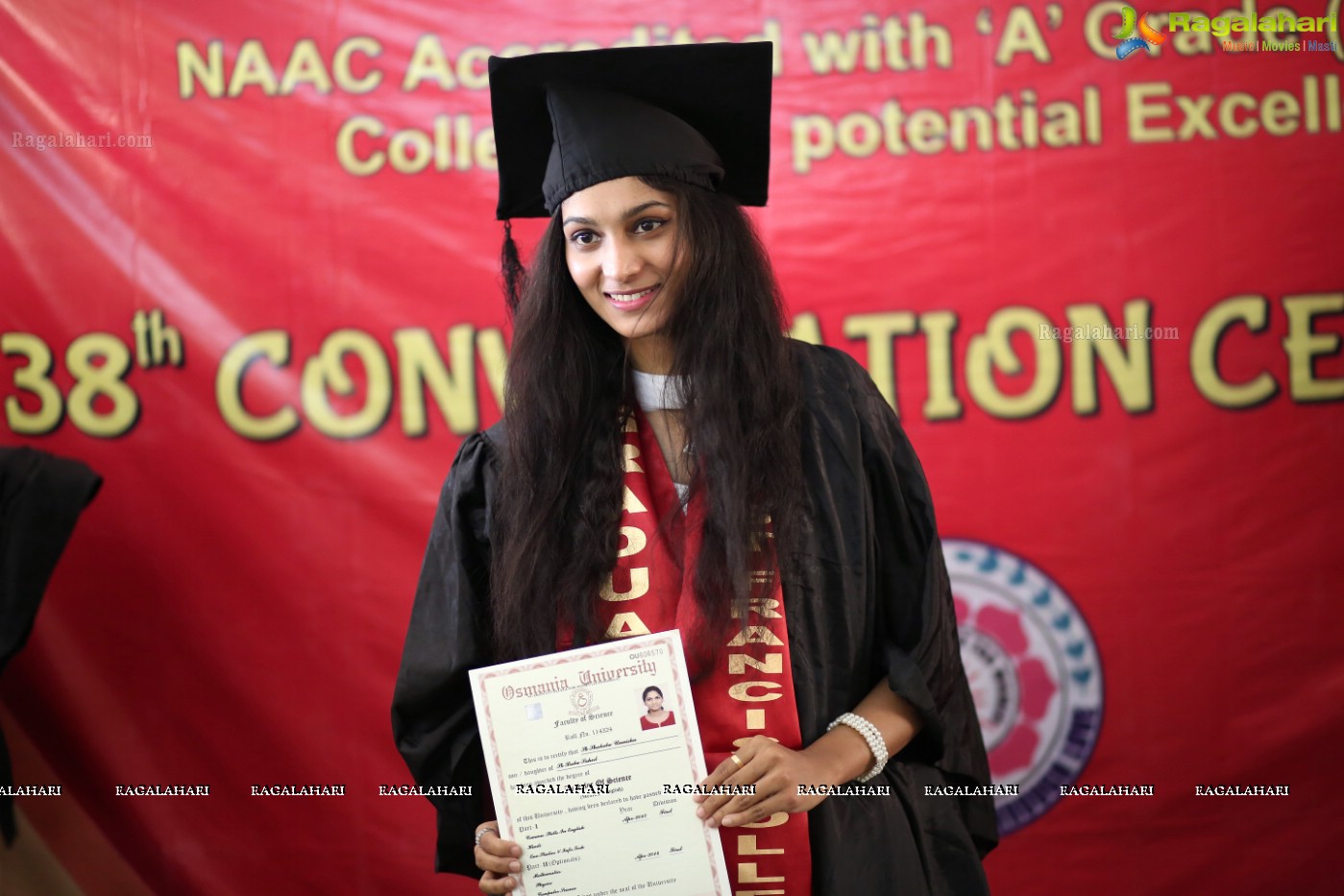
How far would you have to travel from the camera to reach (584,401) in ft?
6.36

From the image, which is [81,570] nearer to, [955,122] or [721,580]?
[721,580]

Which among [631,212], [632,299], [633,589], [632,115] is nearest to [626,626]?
[633,589]

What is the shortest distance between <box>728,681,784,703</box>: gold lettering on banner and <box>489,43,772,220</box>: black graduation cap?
79cm

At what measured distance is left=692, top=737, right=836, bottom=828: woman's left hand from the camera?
163 cm

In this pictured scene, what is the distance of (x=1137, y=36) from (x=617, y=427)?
6.45 feet

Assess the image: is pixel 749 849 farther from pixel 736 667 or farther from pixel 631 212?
pixel 631 212

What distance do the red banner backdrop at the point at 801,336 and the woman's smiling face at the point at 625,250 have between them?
1.30 m

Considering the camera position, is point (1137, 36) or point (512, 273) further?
point (1137, 36)

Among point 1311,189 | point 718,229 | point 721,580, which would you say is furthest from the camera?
point 1311,189

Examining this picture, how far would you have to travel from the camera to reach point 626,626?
180 centimetres

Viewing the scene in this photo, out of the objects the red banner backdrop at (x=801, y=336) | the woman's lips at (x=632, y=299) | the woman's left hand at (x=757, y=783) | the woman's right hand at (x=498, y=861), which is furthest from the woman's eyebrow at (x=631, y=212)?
the red banner backdrop at (x=801, y=336)

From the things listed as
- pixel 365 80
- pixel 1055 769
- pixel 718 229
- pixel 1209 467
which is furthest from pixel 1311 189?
pixel 365 80

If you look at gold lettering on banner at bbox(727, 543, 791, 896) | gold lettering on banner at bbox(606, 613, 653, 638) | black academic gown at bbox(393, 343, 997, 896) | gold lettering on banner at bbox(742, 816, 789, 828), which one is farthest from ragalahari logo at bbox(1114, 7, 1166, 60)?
gold lettering on banner at bbox(742, 816, 789, 828)

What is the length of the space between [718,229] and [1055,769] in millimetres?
1940
